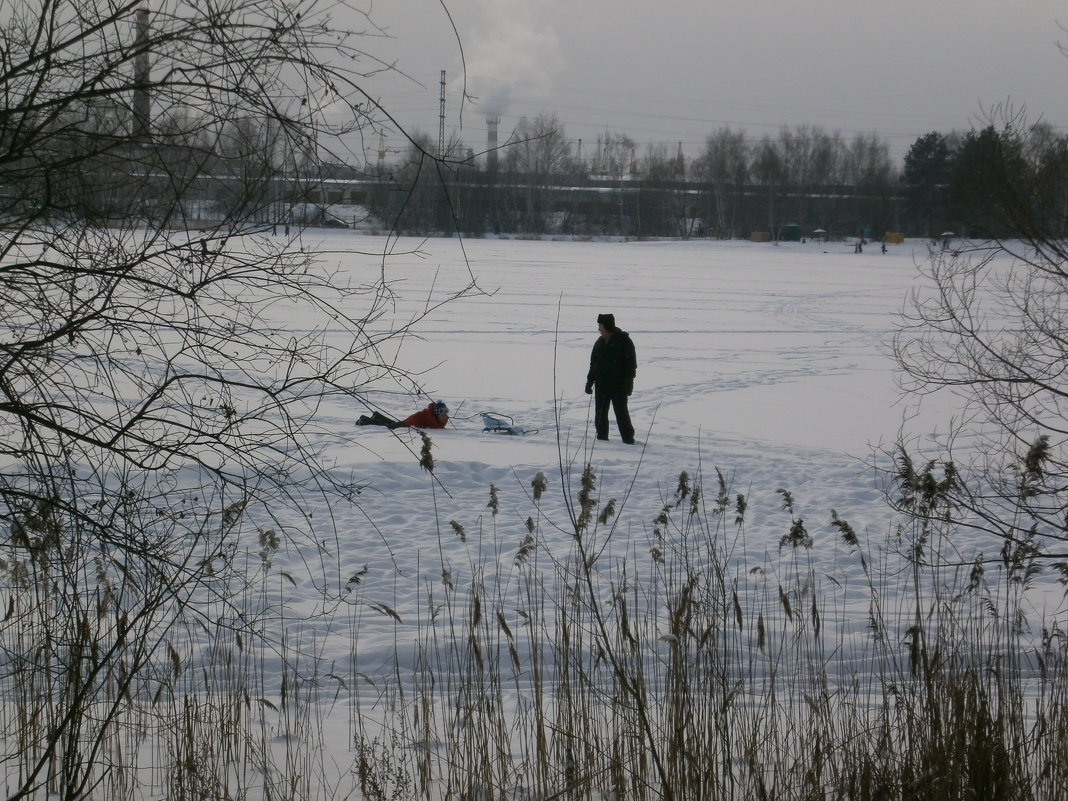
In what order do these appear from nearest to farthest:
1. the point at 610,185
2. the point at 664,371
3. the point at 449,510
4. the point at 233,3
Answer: the point at 233,3 < the point at 449,510 < the point at 664,371 < the point at 610,185

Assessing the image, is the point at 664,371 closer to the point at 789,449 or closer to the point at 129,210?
the point at 789,449

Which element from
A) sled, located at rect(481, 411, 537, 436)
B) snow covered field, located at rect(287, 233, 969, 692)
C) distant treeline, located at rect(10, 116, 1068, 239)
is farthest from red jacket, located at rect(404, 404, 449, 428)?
distant treeline, located at rect(10, 116, 1068, 239)

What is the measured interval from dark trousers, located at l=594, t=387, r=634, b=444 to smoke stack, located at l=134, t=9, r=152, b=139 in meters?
8.73

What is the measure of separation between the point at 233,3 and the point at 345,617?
14.1 ft

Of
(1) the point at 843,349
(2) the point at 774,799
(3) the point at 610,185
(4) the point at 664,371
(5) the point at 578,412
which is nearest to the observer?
(2) the point at 774,799

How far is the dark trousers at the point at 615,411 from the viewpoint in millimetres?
11648

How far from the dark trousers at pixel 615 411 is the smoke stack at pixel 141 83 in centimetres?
873

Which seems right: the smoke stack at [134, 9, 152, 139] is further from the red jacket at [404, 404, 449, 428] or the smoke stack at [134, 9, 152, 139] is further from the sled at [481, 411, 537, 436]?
the sled at [481, 411, 537, 436]

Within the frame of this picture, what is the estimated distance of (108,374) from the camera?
3.34 metres

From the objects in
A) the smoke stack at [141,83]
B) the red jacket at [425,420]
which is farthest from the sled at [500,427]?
the smoke stack at [141,83]

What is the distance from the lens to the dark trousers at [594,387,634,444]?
1165cm

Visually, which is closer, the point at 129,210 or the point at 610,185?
the point at 129,210

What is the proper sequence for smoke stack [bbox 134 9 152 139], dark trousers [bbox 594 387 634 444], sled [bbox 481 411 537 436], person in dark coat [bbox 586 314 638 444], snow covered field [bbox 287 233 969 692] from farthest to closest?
sled [bbox 481 411 537 436]
dark trousers [bbox 594 387 634 444]
person in dark coat [bbox 586 314 638 444]
snow covered field [bbox 287 233 969 692]
smoke stack [bbox 134 9 152 139]

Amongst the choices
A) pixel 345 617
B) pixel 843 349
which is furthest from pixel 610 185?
pixel 345 617
